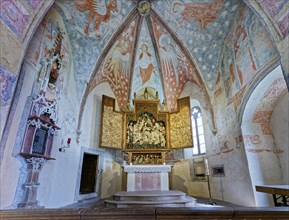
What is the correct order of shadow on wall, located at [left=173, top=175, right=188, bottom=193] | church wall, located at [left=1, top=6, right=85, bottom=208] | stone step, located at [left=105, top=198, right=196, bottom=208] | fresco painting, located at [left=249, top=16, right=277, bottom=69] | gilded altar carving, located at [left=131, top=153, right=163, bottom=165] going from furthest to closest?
shadow on wall, located at [left=173, top=175, right=188, bottom=193]
gilded altar carving, located at [left=131, top=153, right=163, bottom=165]
stone step, located at [left=105, top=198, right=196, bottom=208]
fresco painting, located at [left=249, top=16, right=277, bottom=69]
church wall, located at [left=1, top=6, right=85, bottom=208]

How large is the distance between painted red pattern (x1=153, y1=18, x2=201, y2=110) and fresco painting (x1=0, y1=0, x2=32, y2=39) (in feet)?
22.2

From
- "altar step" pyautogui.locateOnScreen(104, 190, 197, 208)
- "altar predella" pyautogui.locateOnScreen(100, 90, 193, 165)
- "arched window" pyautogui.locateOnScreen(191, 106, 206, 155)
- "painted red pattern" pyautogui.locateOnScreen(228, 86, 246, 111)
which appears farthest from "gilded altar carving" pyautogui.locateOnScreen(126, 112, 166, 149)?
"painted red pattern" pyautogui.locateOnScreen(228, 86, 246, 111)

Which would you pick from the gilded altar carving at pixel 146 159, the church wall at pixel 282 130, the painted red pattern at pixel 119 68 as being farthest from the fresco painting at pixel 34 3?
the church wall at pixel 282 130

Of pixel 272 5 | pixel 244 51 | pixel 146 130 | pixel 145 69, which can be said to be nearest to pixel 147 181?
pixel 146 130

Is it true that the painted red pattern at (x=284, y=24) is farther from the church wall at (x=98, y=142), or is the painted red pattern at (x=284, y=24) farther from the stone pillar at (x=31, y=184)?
the church wall at (x=98, y=142)

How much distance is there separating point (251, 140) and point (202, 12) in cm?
605

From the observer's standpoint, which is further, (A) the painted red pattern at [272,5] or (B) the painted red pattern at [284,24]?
(A) the painted red pattern at [272,5]

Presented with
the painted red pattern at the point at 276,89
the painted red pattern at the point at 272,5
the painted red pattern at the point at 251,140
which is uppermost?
the painted red pattern at the point at 272,5

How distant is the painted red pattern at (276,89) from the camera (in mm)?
5875

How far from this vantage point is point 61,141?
647 centimetres

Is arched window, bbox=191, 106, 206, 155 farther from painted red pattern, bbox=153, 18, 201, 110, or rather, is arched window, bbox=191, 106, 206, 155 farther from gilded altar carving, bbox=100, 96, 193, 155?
painted red pattern, bbox=153, 18, 201, 110

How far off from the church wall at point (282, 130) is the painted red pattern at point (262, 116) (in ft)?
0.57

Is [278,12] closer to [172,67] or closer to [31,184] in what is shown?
[172,67]

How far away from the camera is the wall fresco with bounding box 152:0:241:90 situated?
731 centimetres
